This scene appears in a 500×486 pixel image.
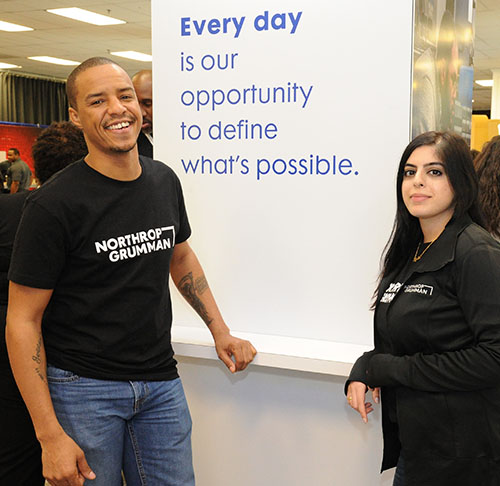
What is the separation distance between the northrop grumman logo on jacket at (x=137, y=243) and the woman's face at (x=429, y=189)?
23.2 inches

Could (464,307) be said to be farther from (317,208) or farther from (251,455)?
(251,455)

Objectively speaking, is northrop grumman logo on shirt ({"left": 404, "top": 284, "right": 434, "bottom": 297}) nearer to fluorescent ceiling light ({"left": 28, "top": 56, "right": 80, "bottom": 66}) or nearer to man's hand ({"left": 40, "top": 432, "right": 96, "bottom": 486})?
man's hand ({"left": 40, "top": 432, "right": 96, "bottom": 486})

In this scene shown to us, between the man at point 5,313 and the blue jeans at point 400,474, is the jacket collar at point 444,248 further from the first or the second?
the man at point 5,313

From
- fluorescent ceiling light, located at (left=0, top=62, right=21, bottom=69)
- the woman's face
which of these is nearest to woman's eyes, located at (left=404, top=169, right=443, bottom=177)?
the woman's face

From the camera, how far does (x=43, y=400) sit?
1.49m

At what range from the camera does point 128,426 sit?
5.45ft

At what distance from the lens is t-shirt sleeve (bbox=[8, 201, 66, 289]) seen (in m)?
1.46

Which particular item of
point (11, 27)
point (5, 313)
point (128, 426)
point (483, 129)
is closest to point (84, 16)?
point (11, 27)

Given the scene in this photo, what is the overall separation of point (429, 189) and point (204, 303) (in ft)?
2.45

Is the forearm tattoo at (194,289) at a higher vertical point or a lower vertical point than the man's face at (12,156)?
lower

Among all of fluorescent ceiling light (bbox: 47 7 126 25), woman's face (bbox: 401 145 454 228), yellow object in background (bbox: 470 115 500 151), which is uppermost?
fluorescent ceiling light (bbox: 47 7 126 25)

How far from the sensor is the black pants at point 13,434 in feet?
6.36

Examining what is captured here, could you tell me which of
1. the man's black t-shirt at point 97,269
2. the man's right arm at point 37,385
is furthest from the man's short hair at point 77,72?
the man's right arm at point 37,385

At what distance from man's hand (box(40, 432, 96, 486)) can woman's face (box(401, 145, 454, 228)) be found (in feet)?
3.02
